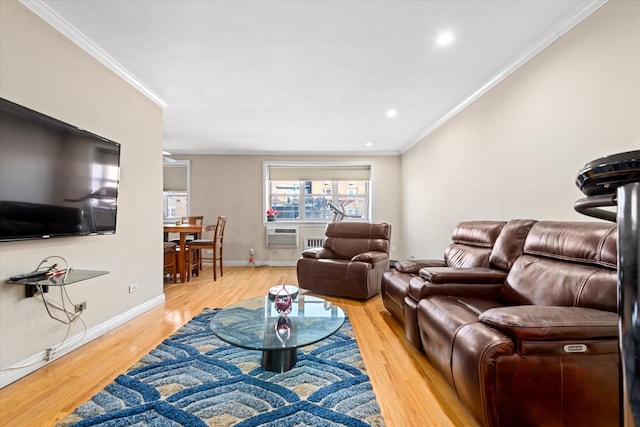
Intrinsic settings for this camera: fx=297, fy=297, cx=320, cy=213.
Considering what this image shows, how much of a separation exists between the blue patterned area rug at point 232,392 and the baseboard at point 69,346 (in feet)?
2.12

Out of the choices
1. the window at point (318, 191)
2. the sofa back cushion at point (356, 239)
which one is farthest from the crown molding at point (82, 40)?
the window at point (318, 191)

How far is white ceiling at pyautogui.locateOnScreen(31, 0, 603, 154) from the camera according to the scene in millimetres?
2002

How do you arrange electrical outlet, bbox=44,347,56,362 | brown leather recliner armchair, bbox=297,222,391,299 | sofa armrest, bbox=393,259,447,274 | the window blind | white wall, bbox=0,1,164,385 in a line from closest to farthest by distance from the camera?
white wall, bbox=0,1,164,385, electrical outlet, bbox=44,347,56,362, sofa armrest, bbox=393,259,447,274, brown leather recliner armchair, bbox=297,222,391,299, the window blind

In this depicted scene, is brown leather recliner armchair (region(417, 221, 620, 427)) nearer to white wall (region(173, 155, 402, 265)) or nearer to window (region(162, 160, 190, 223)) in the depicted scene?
white wall (region(173, 155, 402, 265))

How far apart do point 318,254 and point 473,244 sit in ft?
6.42

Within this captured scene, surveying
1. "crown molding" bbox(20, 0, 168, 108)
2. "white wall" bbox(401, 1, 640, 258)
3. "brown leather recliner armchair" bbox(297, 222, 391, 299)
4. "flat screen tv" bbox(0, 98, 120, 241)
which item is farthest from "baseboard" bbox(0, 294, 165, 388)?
"white wall" bbox(401, 1, 640, 258)

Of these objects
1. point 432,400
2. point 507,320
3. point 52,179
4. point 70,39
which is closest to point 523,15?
point 507,320

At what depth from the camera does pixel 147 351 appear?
230 centimetres

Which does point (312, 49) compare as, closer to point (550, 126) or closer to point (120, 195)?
point (550, 126)

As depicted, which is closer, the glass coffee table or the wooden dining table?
the glass coffee table

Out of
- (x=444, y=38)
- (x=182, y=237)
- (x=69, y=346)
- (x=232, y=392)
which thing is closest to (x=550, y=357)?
(x=232, y=392)

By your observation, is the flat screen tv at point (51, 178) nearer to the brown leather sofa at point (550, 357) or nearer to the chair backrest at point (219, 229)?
the chair backrest at point (219, 229)

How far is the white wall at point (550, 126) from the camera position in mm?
1796

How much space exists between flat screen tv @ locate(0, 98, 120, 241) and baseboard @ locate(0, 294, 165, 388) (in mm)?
828
